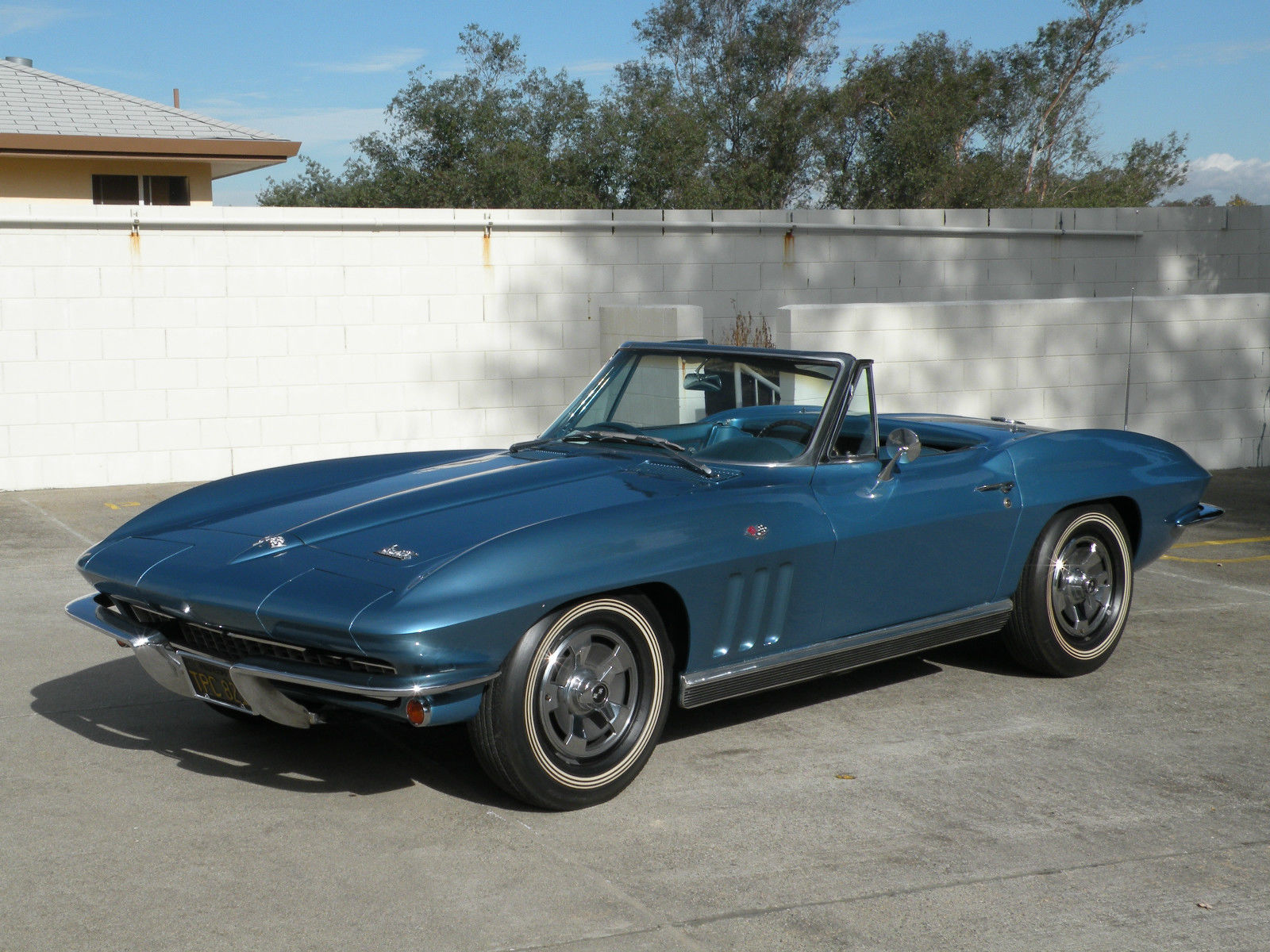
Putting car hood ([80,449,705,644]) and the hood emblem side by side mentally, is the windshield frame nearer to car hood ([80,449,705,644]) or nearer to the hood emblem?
car hood ([80,449,705,644])

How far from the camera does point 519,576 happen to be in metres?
3.85

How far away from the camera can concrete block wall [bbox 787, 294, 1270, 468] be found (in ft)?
37.7

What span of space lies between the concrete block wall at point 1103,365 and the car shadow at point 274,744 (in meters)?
7.28

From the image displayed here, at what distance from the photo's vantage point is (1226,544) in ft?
29.0

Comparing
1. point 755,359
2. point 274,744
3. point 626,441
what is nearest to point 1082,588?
point 755,359

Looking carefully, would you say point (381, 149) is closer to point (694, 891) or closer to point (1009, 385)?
point (1009, 385)

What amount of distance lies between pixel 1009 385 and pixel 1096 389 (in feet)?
2.84

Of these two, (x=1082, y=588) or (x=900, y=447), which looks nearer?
(x=900, y=447)

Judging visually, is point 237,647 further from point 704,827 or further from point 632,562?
point 704,827

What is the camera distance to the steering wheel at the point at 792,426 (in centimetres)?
500

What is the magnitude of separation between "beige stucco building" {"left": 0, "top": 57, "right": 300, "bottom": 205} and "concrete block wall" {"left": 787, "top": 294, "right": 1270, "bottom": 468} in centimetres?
877

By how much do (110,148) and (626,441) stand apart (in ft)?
41.1

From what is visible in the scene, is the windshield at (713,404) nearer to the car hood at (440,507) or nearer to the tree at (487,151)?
the car hood at (440,507)

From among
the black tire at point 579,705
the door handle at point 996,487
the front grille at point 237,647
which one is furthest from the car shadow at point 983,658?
the front grille at point 237,647
